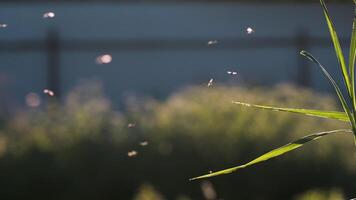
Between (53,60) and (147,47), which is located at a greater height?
(147,47)

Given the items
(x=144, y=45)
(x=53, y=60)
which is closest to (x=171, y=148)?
(x=53, y=60)

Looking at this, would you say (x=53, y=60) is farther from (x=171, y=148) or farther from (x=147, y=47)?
(x=171, y=148)

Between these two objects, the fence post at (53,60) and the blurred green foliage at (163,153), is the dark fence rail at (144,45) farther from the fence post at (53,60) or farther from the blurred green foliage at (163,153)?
the blurred green foliage at (163,153)

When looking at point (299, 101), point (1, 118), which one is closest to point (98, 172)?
point (1, 118)

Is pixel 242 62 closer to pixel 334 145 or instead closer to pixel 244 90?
pixel 244 90

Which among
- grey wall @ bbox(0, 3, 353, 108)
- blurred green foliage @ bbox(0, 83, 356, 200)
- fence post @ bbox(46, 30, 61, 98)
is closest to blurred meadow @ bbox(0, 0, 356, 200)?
blurred green foliage @ bbox(0, 83, 356, 200)

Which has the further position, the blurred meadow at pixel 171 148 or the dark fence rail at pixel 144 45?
the dark fence rail at pixel 144 45

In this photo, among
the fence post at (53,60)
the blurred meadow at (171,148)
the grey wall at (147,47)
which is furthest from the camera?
the grey wall at (147,47)

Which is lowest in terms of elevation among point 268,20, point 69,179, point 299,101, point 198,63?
point 69,179

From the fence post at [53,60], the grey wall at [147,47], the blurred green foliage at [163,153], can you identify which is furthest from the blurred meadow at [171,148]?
the grey wall at [147,47]
